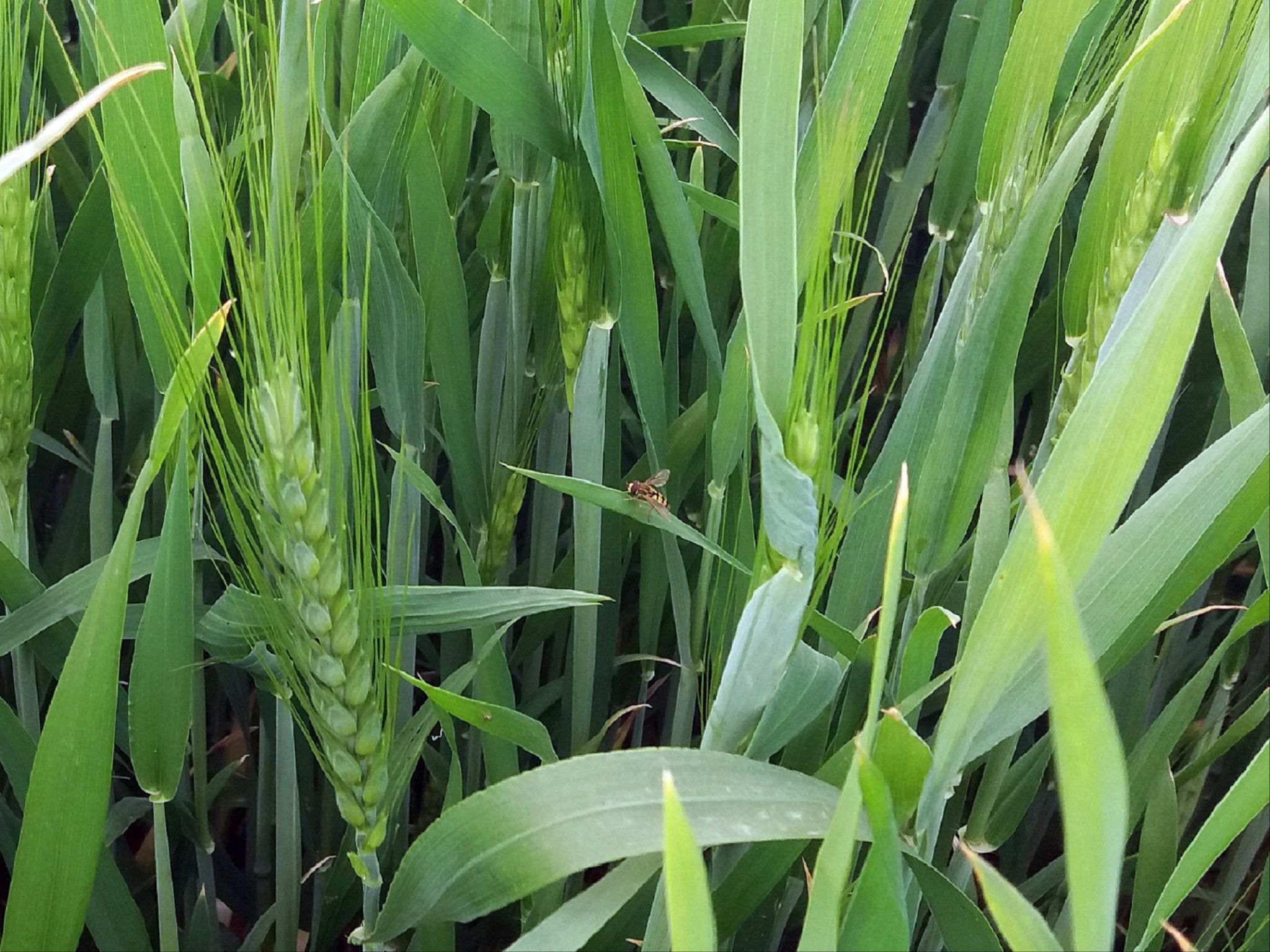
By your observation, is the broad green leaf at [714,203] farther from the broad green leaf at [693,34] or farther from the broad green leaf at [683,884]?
the broad green leaf at [683,884]

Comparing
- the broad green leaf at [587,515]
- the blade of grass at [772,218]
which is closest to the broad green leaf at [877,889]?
the blade of grass at [772,218]

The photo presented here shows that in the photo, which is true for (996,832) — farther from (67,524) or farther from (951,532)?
(67,524)

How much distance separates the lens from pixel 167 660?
392mm

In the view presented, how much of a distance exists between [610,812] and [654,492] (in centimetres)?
16

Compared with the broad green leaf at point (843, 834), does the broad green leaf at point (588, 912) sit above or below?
below

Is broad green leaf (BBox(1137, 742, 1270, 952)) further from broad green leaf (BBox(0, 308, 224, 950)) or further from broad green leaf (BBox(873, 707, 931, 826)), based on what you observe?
broad green leaf (BBox(0, 308, 224, 950))

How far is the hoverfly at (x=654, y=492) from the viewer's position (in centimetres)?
41

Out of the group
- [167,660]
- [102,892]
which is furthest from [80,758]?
[102,892]

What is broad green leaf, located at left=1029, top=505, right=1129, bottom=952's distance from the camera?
8.2 inches

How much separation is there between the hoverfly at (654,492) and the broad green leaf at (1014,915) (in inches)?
7.3

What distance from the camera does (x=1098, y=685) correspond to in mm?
221

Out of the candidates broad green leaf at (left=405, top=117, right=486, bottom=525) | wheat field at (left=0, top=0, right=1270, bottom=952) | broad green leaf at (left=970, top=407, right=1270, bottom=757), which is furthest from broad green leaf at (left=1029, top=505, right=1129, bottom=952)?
broad green leaf at (left=405, top=117, right=486, bottom=525)

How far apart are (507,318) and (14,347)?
A: 0.22 meters

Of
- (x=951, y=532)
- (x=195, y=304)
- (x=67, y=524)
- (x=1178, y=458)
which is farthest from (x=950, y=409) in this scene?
(x=67, y=524)
